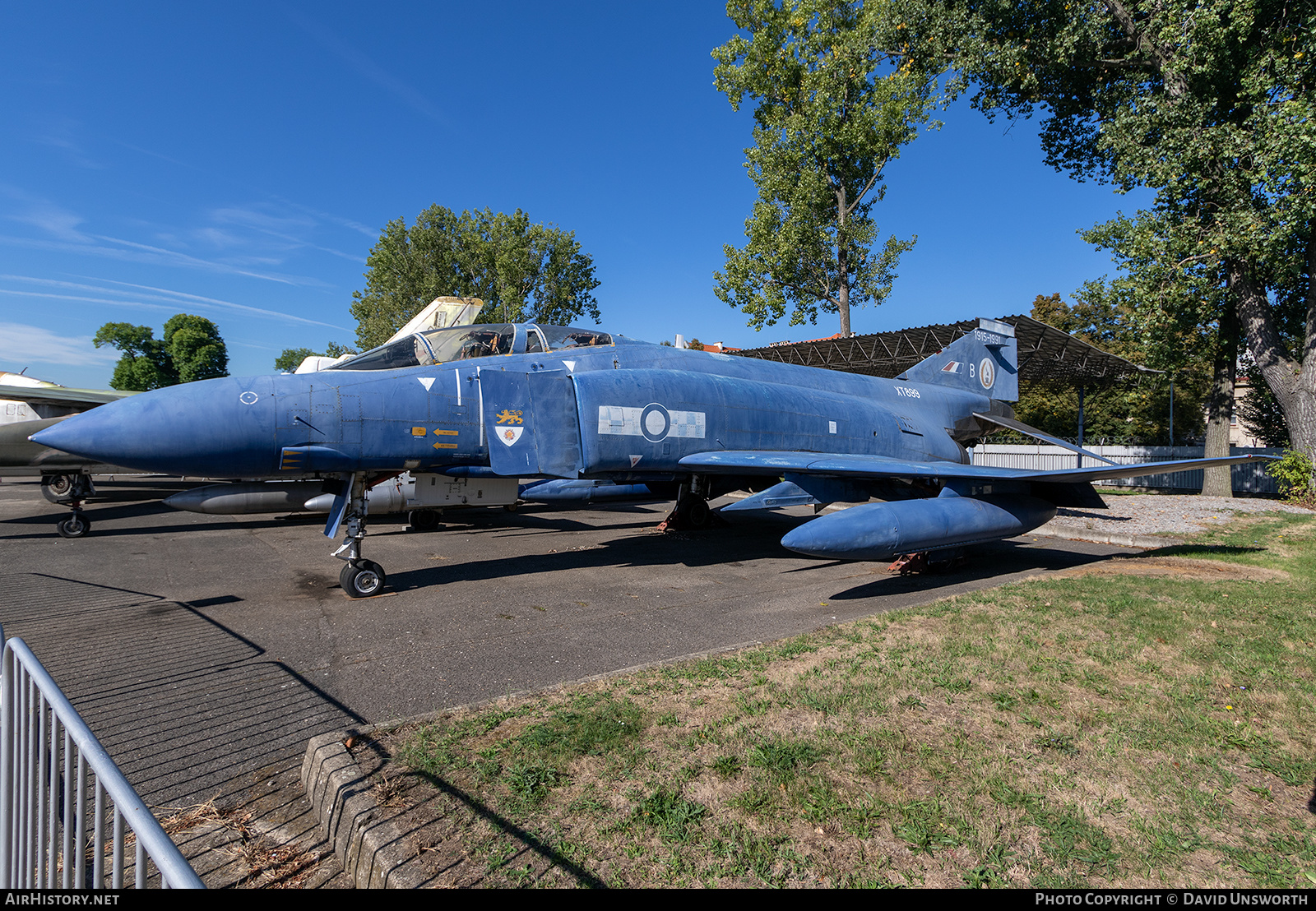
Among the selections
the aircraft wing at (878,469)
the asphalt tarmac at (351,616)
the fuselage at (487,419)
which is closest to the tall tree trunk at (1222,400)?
the asphalt tarmac at (351,616)

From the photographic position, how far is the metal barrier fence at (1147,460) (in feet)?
72.9

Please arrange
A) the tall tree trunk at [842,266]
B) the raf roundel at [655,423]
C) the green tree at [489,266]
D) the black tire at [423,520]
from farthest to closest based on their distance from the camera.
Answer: the green tree at [489,266], the tall tree trunk at [842,266], the black tire at [423,520], the raf roundel at [655,423]

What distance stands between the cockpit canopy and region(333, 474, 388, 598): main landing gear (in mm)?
1489

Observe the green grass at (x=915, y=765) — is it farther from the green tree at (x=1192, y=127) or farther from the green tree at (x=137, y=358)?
the green tree at (x=137, y=358)

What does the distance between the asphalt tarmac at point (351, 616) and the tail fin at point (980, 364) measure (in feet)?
14.7

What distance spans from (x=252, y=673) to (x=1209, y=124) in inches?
915

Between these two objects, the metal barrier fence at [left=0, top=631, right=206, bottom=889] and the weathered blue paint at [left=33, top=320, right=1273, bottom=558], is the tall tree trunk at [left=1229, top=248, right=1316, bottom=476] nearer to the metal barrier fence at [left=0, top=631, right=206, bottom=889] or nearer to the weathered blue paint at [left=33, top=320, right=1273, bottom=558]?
the weathered blue paint at [left=33, top=320, right=1273, bottom=558]

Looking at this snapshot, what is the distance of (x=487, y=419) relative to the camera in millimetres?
7297

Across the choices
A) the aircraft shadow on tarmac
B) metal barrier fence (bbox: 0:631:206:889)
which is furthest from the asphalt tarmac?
metal barrier fence (bbox: 0:631:206:889)

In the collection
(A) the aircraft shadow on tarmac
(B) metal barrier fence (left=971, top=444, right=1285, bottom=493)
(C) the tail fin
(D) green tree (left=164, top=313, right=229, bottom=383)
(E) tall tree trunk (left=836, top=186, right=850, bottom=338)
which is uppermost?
(D) green tree (left=164, top=313, right=229, bottom=383)

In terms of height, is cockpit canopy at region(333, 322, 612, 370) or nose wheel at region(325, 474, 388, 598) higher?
cockpit canopy at region(333, 322, 612, 370)

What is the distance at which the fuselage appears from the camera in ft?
19.2

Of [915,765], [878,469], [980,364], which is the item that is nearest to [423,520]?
[878,469]

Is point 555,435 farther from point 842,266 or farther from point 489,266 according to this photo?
point 489,266
